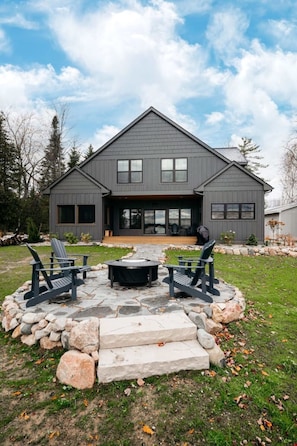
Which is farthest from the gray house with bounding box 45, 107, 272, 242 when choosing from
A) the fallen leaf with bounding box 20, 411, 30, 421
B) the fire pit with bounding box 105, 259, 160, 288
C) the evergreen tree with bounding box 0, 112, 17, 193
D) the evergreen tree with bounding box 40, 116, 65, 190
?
the fallen leaf with bounding box 20, 411, 30, 421

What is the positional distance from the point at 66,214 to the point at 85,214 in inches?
50.6

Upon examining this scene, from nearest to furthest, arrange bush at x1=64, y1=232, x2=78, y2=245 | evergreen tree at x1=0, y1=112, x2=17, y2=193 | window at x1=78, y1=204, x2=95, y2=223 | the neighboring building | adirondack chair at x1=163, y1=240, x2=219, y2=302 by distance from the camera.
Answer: adirondack chair at x1=163, y1=240, x2=219, y2=302, bush at x1=64, y1=232, x2=78, y2=245, window at x1=78, y1=204, x2=95, y2=223, evergreen tree at x1=0, y1=112, x2=17, y2=193, the neighboring building

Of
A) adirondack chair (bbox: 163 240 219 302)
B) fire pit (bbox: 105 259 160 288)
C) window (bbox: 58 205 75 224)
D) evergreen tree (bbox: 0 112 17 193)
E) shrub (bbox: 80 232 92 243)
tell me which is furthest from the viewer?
evergreen tree (bbox: 0 112 17 193)

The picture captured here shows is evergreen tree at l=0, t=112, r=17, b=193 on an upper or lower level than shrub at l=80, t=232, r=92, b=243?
upper

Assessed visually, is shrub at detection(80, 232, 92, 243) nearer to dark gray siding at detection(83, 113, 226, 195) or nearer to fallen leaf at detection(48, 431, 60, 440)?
dark gray siding at detection(83, 113, 226, 195)

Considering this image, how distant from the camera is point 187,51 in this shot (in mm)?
11367

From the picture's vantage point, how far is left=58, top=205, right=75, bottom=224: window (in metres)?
15.1

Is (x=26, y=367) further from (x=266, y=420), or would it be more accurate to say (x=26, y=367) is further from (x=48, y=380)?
(x=266, y=420)

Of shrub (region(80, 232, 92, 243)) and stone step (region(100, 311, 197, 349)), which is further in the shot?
shrub (region(80, 232, 92, 243))

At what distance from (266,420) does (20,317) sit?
312cm

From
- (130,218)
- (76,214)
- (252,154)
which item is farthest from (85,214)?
(252,154)

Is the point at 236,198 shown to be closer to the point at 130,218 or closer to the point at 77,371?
the point at 130,218

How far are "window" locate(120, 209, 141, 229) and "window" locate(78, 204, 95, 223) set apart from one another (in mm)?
2416

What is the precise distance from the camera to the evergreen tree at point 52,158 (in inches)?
995
